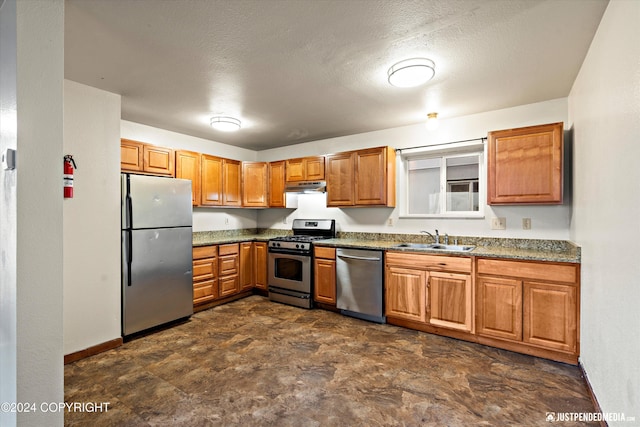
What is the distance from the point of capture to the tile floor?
1912 millimetres

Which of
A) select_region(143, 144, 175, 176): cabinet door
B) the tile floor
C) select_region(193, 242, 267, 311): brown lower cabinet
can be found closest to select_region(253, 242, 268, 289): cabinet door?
select_region(193, 242, 267, 311): brown lower cabinet

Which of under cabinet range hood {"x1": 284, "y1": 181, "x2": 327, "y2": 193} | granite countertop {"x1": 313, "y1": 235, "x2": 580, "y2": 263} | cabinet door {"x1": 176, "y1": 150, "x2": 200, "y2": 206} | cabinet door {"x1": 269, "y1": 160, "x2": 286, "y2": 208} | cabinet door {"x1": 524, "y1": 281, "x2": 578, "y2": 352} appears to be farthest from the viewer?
cabinet door {"x1": 269, "y1": 160, "x2": 286, "y2": 208}

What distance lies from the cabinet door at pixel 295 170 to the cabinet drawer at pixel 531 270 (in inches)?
107

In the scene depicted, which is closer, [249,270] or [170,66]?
[170,66]

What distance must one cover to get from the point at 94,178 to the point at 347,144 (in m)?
3.11

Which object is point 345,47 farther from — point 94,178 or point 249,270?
point 249,270

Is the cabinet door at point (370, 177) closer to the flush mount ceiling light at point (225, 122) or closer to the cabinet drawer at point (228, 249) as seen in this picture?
the flush mount ceiling light at point (225, 122)

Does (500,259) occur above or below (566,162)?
below

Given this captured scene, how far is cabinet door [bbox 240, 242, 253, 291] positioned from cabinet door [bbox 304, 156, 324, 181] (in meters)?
1.42

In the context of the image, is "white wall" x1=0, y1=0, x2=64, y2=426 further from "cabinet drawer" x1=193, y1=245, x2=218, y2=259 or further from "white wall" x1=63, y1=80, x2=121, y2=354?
"cabinet drawer" x1=193, y1=245, x2=218, y2=259

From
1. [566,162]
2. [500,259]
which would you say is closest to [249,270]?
[500,259]

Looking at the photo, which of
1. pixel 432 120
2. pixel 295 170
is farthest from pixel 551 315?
pixel 295 170

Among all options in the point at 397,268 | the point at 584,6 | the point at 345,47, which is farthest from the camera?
the point at 397,268

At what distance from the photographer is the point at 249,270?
4.68 metres
